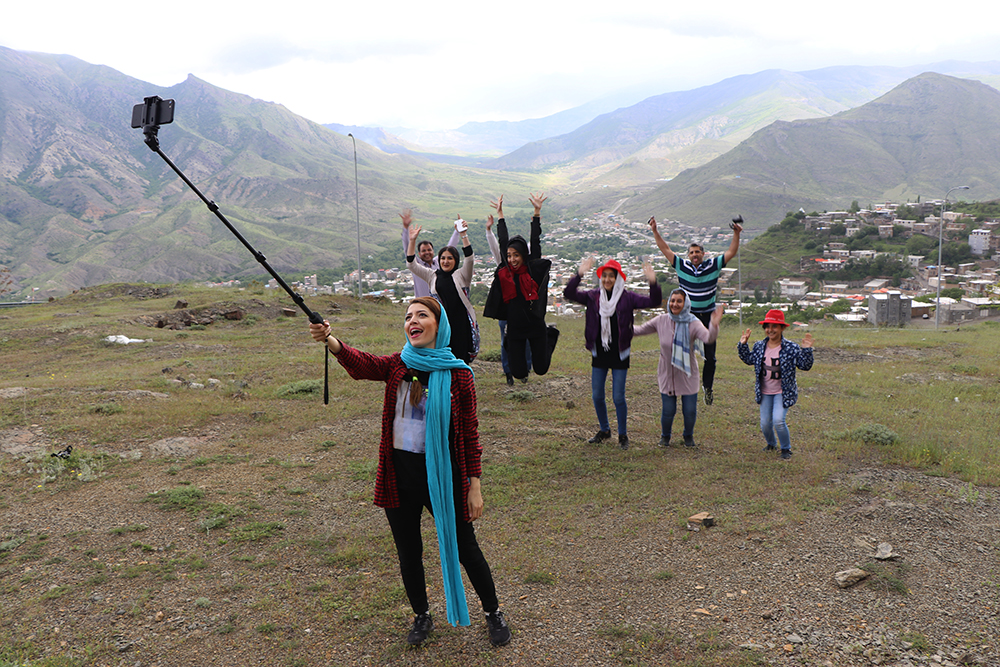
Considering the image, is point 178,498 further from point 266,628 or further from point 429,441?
point 429,441

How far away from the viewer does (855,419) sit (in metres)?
9.29

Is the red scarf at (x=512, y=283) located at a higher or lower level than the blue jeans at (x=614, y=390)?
higher

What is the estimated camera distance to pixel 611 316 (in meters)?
7.25

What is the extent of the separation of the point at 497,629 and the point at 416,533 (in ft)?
2.72

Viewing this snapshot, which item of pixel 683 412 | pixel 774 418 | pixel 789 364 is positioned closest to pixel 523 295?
pixel 683 412

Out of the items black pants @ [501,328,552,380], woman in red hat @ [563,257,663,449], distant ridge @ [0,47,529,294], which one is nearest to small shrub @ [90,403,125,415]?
black pants @ [501,328,552,380]

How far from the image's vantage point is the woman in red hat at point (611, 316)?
7.25 metres

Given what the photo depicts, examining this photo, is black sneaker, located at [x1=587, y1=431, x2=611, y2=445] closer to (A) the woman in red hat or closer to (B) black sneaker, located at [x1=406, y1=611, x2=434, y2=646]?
(A) the woman in red hat

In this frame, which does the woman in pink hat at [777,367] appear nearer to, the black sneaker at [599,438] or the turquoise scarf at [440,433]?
the black sneaker at [599,438]

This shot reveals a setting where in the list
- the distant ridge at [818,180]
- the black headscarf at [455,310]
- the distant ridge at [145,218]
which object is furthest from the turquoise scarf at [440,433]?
the distant ridge at [818,180]

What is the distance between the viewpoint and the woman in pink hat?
23.3 feet

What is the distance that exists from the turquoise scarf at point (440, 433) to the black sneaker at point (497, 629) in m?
0.51

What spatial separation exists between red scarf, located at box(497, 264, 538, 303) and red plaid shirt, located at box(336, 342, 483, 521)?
12.1ft

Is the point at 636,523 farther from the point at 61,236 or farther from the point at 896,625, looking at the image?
the point at 61,236
